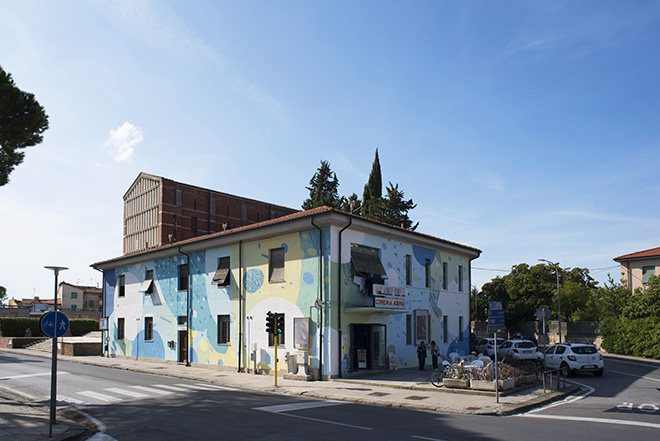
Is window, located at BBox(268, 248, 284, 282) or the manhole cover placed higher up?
window, located at BBox(268, 248, 284, 282)

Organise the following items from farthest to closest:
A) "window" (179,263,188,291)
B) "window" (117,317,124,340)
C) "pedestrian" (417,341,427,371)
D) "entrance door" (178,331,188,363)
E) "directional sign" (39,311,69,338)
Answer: "window" (117,317,124,340), "window" (179,263,188,291), "entrance door" (178,331,188,363), "pedestrian" (417,341,427,371), "directional sign" (39,311,69,338)

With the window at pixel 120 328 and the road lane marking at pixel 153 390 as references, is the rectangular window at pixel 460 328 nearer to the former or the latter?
the road lane marking at pixel 153 390

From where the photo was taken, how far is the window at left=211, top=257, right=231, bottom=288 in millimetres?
24922

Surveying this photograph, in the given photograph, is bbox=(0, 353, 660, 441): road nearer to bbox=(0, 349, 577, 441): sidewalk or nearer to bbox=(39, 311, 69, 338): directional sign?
bbox=(0, 349, 577, 441): sidewalk

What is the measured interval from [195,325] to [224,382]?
7527 mm

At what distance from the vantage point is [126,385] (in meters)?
18.4

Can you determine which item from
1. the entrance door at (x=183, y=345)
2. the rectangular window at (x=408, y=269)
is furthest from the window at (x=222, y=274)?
the rectangular window at (x=408, y=269)

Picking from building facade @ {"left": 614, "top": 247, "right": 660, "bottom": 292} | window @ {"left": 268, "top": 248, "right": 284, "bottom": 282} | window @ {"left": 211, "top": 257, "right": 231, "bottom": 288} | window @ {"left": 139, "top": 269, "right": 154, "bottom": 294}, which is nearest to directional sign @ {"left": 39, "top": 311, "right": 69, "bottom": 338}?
window @ {"left": 268, "top": 248, "right": 284, "bottom": 282}

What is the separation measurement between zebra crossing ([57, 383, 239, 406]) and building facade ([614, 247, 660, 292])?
4734cm

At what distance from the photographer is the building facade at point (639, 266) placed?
51281 millimetres

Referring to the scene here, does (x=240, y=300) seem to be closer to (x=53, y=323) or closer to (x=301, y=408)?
(x=301, y=408)

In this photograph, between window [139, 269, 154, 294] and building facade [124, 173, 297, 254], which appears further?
building facade [124, 173, 297, 254]

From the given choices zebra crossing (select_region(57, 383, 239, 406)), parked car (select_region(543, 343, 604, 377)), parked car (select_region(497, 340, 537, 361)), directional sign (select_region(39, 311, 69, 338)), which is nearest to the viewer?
directional sign (select_region(39, 311, 69, 338))

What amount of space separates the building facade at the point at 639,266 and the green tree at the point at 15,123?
5326cm
